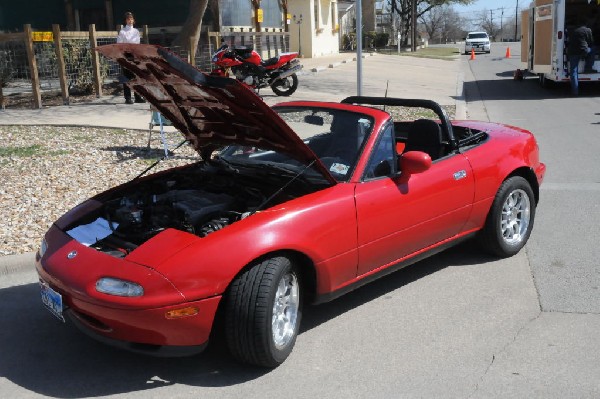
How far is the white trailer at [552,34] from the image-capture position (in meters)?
16.6

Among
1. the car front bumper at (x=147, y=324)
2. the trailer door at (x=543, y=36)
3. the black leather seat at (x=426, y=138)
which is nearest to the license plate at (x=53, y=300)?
the car front bumper at (x=147, y=324)

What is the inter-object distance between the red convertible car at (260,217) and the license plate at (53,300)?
2 centimetres

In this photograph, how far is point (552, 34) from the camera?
16922 mm

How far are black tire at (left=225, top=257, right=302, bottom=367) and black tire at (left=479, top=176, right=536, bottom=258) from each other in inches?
86.7

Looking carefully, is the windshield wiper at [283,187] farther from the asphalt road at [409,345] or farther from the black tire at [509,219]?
the black tire at [509,219]

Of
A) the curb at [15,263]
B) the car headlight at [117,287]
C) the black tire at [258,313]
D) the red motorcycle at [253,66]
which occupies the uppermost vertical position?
the red motorcycle at [253,66]

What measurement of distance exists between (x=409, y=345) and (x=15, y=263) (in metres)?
3.32

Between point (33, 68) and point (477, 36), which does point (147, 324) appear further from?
point (477, 36)

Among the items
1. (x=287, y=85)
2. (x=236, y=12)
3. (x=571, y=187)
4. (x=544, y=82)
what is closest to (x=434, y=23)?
(x=236, y=12)

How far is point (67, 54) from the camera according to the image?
14.7 metres

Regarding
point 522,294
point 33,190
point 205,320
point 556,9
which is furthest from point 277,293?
point 556,9

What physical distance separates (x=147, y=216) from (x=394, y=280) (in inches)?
78.7

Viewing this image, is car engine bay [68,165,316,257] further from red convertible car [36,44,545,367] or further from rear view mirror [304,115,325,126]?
rear view mirror [304,115,325,126]

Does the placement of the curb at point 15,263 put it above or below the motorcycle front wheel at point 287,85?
below
